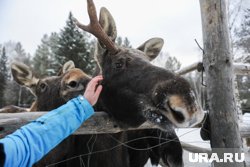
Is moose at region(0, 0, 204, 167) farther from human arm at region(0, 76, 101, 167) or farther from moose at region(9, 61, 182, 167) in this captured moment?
human arm at region(0, 76, 101, 167)

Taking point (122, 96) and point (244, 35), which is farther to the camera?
point (244, 35)

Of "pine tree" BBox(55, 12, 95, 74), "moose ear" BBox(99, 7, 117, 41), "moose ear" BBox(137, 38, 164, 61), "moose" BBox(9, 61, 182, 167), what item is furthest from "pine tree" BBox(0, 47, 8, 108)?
"moose ear" BBox(99, 7, 117, 41)

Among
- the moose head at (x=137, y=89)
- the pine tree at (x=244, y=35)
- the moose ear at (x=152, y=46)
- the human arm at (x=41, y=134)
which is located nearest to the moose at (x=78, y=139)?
the moose head at (x=137, y=89)

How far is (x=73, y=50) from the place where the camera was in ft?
84.9

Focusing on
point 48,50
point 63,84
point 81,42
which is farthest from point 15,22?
point 63,84

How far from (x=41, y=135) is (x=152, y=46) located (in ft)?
8.48

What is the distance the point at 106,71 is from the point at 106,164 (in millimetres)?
1141

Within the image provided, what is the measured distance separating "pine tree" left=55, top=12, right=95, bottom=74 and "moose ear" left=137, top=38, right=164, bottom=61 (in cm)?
2079

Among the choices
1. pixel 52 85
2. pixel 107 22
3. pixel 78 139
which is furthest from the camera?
pixel 52 85

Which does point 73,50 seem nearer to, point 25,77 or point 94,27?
point 25,77

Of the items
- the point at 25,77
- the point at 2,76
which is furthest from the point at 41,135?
the point at 2,76

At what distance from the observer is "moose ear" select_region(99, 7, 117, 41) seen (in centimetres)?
306

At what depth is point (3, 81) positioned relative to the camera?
113 ft

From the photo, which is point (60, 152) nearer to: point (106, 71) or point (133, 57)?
point (106, 71)
